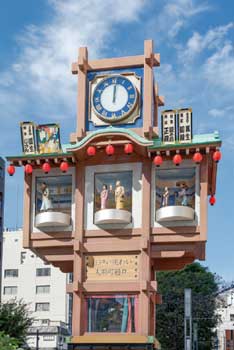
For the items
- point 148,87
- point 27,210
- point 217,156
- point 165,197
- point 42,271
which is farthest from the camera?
point 42,271

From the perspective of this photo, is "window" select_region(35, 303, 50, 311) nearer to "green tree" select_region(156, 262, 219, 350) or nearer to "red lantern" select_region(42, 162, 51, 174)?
"green tree" select_region(156, 262, 219, 350)

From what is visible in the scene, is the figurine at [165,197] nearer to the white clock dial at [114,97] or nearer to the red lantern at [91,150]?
the red lantern at [91,150]

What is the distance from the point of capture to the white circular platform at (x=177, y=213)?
81.6ft

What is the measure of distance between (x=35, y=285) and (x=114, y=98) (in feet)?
159

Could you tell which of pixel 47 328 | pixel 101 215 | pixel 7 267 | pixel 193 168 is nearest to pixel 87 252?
pixel 101 215

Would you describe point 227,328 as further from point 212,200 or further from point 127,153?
point 127,153

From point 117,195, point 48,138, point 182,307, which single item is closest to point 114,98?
point 48,138

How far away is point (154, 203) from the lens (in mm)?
25672

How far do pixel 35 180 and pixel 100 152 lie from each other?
266 centimetres

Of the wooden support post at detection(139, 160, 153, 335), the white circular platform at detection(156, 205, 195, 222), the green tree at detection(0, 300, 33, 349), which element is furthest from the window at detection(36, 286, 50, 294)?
the white circular platform at detection(156, 205, 195, 222)

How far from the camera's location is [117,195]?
25859 millimetres

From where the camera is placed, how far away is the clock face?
26359 mm

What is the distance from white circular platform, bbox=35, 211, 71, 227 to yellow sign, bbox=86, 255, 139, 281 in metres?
1.49

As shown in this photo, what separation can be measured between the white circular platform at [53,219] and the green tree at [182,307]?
33.4 meters
